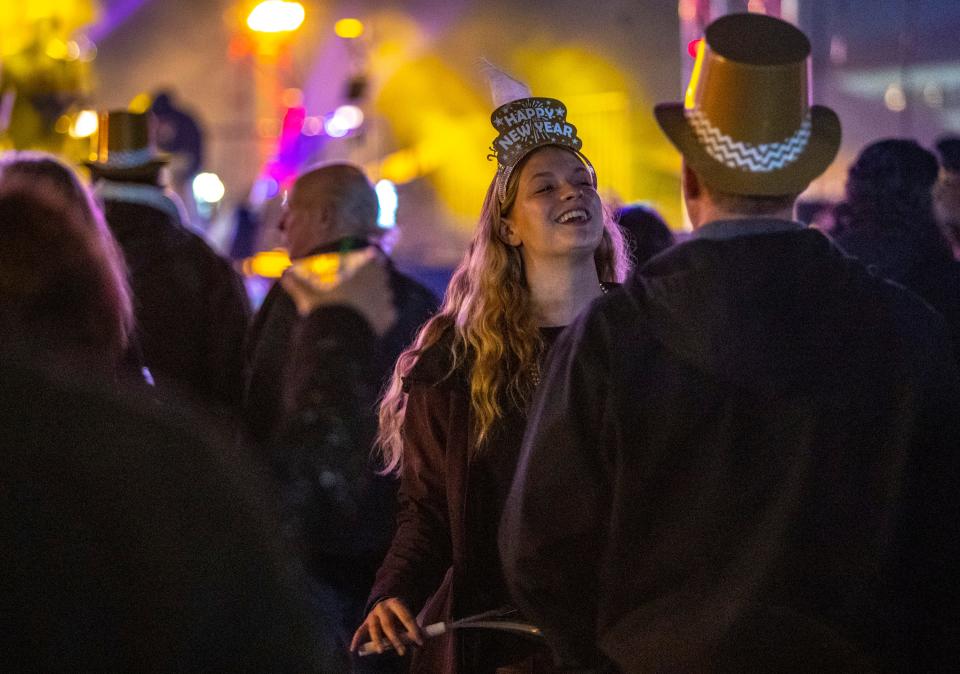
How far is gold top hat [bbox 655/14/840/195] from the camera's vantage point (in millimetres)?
2182

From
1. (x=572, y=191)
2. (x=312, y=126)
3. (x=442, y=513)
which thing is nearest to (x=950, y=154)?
(x=572, y=191)

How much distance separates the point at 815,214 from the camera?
209 inches

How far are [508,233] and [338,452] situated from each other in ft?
3.71

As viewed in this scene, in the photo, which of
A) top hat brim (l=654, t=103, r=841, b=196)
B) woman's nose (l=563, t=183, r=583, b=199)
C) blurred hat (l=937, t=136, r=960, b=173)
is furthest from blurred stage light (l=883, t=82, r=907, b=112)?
top hat brim (l=654, t=103, r=841, b=196)

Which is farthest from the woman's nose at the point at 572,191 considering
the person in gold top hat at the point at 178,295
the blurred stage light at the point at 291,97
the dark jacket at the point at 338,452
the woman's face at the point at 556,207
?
the blurred stage light at the point at 291,97

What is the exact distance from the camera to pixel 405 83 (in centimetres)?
1560

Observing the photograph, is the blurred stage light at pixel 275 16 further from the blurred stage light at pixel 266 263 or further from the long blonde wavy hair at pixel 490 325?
the long blonde wavy hair at pixel 490 325

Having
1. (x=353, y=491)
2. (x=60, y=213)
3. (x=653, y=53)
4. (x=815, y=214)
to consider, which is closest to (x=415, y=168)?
(x=653, y=53)

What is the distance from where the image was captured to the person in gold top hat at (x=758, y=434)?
81.0 inches

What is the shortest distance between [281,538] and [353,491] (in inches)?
125

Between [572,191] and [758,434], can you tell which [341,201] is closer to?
[572,191]

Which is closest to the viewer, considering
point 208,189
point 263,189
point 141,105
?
point 141,105

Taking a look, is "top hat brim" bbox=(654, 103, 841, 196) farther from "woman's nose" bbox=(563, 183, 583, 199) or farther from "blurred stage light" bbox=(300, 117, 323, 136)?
"blurred stage light" bbox=(300, 117, 323, 136)

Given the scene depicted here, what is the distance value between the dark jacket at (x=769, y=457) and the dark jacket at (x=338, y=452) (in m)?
1.93
